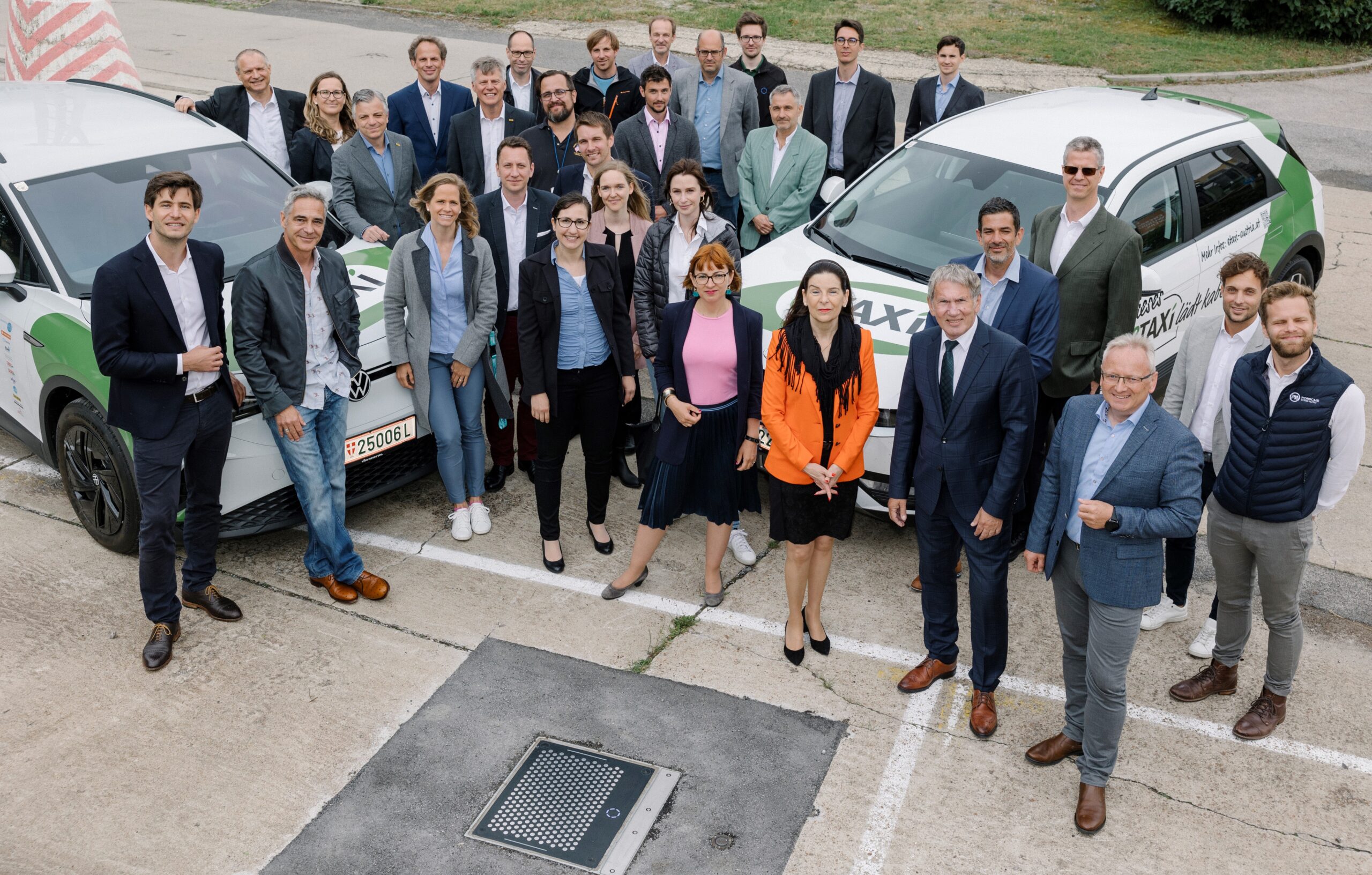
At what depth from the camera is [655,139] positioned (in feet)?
25.5

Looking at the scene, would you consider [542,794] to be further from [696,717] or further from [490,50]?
[490,50]

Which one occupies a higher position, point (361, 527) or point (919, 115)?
point (919, 115)

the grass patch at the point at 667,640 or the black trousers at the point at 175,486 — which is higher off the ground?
the black trousers at the point at 175,486

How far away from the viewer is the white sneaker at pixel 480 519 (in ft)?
20.7

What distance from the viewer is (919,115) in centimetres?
912

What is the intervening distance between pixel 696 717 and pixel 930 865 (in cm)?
115

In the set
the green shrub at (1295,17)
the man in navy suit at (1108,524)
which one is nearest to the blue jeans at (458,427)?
the man in navy suit at (1108,524)

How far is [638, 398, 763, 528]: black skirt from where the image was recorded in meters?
5.37

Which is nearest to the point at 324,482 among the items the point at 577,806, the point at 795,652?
the point at 577,806

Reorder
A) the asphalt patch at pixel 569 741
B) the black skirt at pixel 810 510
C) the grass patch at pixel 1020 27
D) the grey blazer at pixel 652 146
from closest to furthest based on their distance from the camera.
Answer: the asphalt patch at pixel 569 741 → the black skirt at pixel 810 510 → the grey blazer at pixel 652 146 → the grass patch at pixel 1020 27

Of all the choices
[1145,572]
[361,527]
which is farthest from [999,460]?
[361,527]

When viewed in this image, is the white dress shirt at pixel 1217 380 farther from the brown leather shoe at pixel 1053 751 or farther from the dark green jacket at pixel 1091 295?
the brown leather shoe at pixel 1053 751

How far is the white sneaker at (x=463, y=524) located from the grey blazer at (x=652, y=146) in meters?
2.55

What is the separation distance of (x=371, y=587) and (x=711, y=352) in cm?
203
